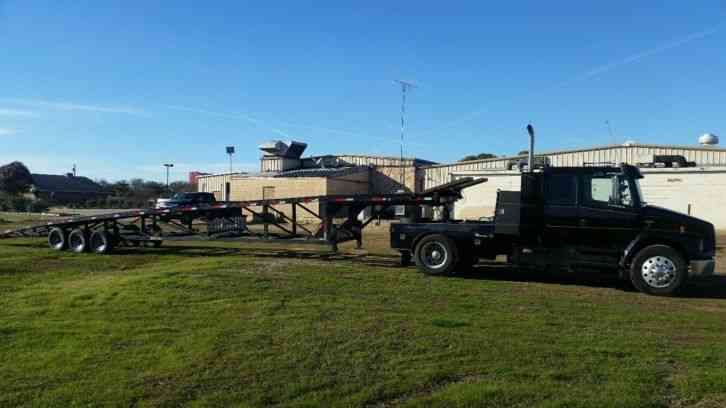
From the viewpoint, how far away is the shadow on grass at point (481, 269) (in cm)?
1139

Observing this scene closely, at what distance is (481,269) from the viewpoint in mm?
13250

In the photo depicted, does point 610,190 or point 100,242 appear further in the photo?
point 100,242

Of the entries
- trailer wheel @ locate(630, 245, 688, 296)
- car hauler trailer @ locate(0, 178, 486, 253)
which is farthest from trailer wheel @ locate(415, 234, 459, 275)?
trailer wheel @ locate(630, 245, 688, 296)

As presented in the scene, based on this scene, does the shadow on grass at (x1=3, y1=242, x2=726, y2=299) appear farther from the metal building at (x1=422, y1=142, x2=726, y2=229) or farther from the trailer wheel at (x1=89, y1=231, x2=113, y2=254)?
the metal building at (x1=422, y1=142, x2=726, y2=229)

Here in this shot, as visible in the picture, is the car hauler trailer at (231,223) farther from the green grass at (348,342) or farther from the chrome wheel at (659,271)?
the chrome wheel at (659,271)

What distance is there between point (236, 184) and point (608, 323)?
3515cm

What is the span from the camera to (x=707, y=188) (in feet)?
85.7

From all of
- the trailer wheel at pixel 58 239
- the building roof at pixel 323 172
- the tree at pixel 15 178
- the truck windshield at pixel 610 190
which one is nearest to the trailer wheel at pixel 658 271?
the truck windshield at pixel 610 190

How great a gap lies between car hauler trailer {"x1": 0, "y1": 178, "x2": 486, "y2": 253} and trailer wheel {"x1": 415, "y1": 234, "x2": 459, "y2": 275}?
4.16 ft

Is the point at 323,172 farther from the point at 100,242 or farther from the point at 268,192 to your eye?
the point at 100,242

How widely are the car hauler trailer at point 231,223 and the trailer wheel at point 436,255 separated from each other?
127cm

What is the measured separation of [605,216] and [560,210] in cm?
76

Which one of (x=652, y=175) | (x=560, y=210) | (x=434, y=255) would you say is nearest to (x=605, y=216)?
(x=560, y=210)

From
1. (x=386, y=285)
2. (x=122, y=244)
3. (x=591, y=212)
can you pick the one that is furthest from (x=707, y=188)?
(x=122, y=244)
